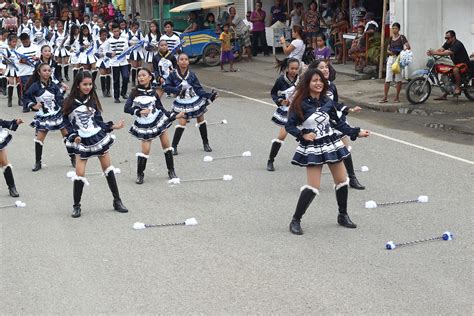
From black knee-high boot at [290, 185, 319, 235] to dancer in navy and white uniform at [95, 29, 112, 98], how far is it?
40.8 feet

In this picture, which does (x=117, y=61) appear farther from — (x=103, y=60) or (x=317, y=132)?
(x=317, y=132)

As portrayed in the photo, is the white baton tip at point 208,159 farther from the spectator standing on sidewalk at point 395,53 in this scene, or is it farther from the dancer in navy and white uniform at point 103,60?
the dancer in navy and white uniform at point 103,60

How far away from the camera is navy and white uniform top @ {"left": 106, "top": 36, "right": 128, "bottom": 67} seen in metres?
20.2

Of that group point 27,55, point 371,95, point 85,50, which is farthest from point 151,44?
point 371,95

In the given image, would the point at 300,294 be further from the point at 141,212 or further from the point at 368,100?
the point at 368,100

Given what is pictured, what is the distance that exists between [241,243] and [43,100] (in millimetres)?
5504

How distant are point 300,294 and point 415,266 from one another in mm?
1206

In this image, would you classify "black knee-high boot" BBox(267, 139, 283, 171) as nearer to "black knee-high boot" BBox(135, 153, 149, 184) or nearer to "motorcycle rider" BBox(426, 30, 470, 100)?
"black knee-high boot" BBox(135, 153, 149, 184)

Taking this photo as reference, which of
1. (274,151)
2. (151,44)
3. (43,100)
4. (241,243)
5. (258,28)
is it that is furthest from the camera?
(258,28)

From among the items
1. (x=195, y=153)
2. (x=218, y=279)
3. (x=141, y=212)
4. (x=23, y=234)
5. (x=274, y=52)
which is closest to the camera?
(x=218, y=279)

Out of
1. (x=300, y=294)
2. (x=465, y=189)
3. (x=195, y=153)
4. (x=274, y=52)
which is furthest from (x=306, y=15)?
(x=300, y=294)

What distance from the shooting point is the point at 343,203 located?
8805 millimetres

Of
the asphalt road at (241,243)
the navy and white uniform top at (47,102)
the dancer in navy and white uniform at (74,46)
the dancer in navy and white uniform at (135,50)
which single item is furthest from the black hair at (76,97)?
→ the dancer in navy and white uniform at (74,46)

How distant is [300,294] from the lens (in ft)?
22.6
